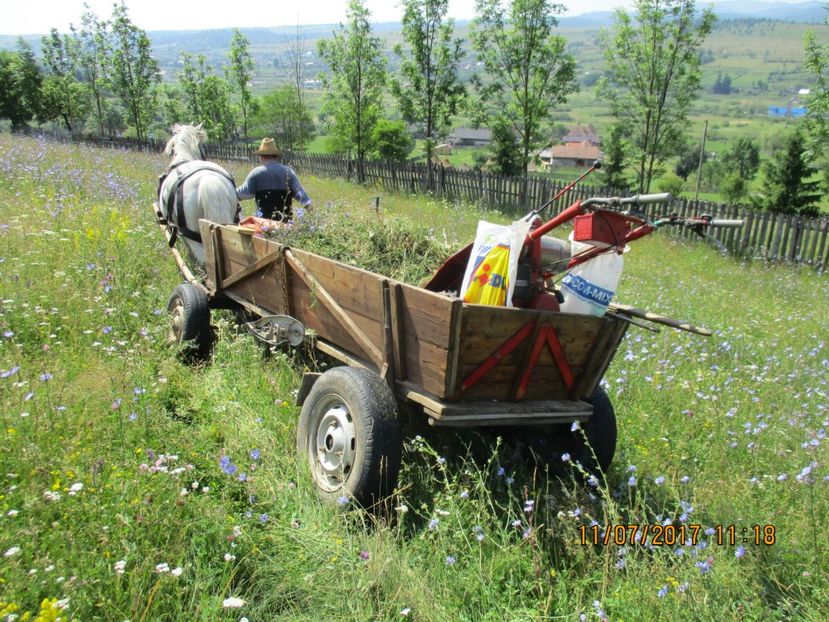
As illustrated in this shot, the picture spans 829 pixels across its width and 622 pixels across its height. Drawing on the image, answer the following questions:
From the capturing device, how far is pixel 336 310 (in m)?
3.62

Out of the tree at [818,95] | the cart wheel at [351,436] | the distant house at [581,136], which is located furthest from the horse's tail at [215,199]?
the distant house at [581,136]

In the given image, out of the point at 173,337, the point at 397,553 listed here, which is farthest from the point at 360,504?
the point at 173,337

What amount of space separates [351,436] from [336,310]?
0.80 meters

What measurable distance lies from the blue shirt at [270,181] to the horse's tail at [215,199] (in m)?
0.74

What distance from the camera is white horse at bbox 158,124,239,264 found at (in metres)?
5.62

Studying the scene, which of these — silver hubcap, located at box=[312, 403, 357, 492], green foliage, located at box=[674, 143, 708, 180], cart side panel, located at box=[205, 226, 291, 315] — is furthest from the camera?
green foliage, located at box=[674, 143, 708, 180]

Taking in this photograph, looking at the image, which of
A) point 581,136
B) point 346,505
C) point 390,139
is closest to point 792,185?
point 390,139

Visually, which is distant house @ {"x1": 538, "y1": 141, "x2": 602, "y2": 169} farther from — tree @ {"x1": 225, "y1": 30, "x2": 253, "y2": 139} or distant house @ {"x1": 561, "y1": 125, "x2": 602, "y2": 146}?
tree @ {"x1": 225, "y1": 30, "x2": 253, "y2": 139}

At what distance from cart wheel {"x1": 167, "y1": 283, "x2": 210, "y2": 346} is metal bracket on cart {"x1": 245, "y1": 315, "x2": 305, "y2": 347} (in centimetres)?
69

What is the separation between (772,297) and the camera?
30.9ft

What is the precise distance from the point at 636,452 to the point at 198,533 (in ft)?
9.25

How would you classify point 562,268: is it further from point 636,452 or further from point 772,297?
point 772,297

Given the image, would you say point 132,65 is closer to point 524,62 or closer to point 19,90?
point 19,90

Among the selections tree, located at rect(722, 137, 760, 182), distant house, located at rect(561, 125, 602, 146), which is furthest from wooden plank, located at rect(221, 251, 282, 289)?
distant house, located at rect(561, 125, 602, 146)
